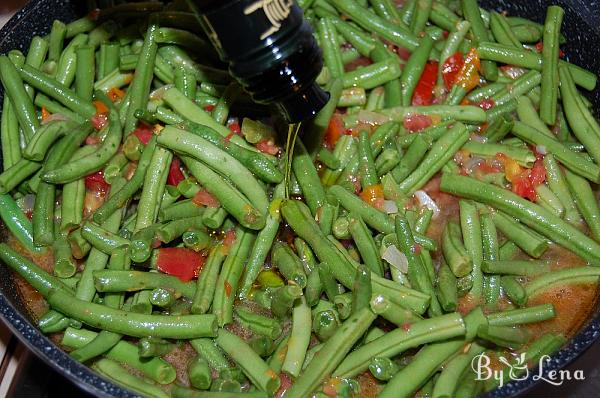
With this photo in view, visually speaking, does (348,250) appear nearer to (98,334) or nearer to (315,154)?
(315,154)

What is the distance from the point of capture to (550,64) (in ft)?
12.4

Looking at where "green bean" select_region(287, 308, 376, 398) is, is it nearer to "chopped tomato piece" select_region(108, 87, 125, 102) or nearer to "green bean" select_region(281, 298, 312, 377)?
"green bean" select_region(281, 298, 312, 377)

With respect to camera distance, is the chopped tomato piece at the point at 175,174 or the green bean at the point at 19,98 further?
the green bean at the point at 19,98

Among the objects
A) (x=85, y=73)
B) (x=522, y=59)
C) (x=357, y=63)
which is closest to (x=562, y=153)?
(x=522, y=59)

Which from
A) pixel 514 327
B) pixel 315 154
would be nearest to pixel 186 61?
pixel 315 154

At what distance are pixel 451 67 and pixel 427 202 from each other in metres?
0.87

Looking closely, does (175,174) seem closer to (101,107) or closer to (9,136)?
(101,107)

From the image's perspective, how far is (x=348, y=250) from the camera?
3314 mm

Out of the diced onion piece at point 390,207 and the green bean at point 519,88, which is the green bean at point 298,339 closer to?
the diced onion piece at point 390,207

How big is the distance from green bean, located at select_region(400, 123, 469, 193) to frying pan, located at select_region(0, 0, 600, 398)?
88cm

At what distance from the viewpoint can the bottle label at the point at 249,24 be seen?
244 cm

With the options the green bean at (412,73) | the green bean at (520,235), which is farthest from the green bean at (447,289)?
the green bean at (412,73)

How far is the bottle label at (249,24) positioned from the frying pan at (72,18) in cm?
129

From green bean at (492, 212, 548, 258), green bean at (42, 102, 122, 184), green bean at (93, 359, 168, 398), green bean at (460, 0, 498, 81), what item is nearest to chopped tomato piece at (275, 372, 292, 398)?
green bean at (93, 359, 168, 398)
